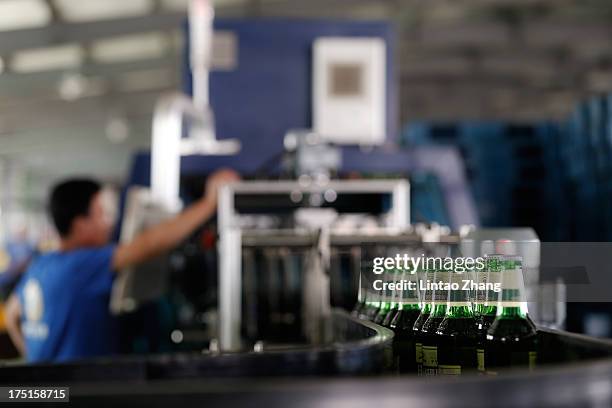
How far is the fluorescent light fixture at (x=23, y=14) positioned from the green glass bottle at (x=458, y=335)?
9202 mm

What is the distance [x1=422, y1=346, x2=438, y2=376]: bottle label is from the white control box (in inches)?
147

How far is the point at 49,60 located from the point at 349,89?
849 cm

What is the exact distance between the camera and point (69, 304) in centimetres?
347

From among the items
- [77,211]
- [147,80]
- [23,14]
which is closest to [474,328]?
[77,211]

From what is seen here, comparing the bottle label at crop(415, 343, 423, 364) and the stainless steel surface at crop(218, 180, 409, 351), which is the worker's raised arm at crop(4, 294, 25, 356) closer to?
the stainless steel surface at crop(218, 180, 409, 351)

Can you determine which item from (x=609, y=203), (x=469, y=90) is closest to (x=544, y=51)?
(x=469, y=90)

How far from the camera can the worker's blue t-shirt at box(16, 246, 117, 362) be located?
11.4 ft

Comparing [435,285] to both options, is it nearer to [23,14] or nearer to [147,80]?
[23,14]

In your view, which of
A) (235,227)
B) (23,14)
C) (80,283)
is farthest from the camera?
(23,14)

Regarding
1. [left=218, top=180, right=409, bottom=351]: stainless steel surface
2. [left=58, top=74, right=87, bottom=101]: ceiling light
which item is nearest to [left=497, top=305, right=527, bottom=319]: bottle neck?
[left=218, top=180, right=409, bottom=351]: stainless steel surface

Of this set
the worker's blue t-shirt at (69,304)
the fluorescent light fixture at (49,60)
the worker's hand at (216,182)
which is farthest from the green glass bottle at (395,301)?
the fluorescent light fixture at (49,60)

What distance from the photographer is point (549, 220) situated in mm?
9945

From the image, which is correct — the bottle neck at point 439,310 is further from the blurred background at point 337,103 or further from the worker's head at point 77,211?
the worker's head at point 77,211

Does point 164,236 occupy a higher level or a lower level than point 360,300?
higher
